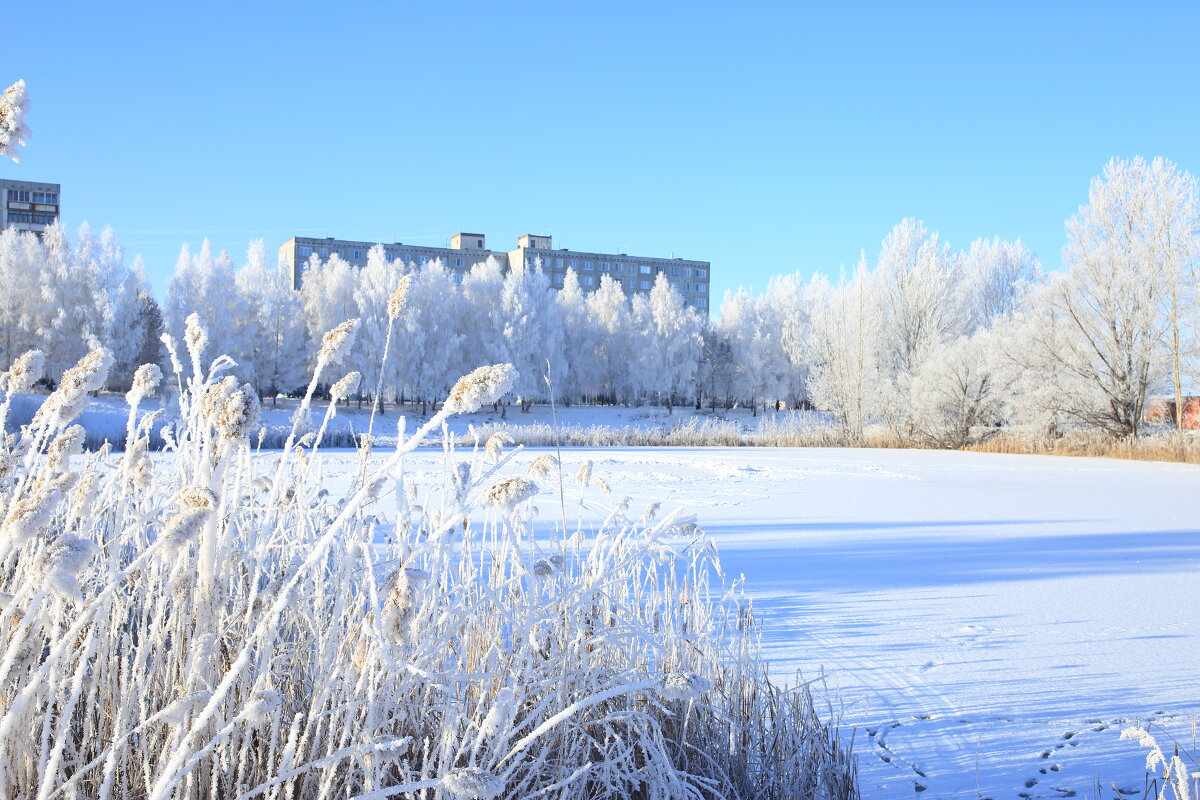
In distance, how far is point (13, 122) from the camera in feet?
4.41

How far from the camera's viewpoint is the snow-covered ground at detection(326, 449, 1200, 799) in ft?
6.97

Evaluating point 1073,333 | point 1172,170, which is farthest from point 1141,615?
point 1172,170

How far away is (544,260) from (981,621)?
66.0 m

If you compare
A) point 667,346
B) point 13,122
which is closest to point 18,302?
point 667,346

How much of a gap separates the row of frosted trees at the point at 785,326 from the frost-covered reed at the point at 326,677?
7253mm

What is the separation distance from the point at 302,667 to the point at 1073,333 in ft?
59.8

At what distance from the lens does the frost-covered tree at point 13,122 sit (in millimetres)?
1347

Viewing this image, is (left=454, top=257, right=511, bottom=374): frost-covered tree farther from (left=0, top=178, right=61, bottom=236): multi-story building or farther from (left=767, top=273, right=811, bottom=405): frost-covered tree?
(left=0, top=178, right=61, bottom=236): multi-story building

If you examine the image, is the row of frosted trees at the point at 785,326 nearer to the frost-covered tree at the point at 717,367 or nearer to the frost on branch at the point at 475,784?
the frost-covered tree at the point at 717,367

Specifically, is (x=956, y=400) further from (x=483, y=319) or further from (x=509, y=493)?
(x=483, y=319)

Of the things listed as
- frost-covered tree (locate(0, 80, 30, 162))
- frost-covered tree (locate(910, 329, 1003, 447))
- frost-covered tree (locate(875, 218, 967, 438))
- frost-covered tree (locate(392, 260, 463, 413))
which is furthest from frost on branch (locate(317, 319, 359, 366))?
frost-covered tree (locate(392, 260, 463, 413))

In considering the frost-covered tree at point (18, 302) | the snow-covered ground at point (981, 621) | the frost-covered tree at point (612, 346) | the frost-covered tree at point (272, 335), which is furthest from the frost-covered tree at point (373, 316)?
the snow-covered ground at point (981, 621)

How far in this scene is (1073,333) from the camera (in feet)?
54.1

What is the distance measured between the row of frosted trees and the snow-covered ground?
175 inches
